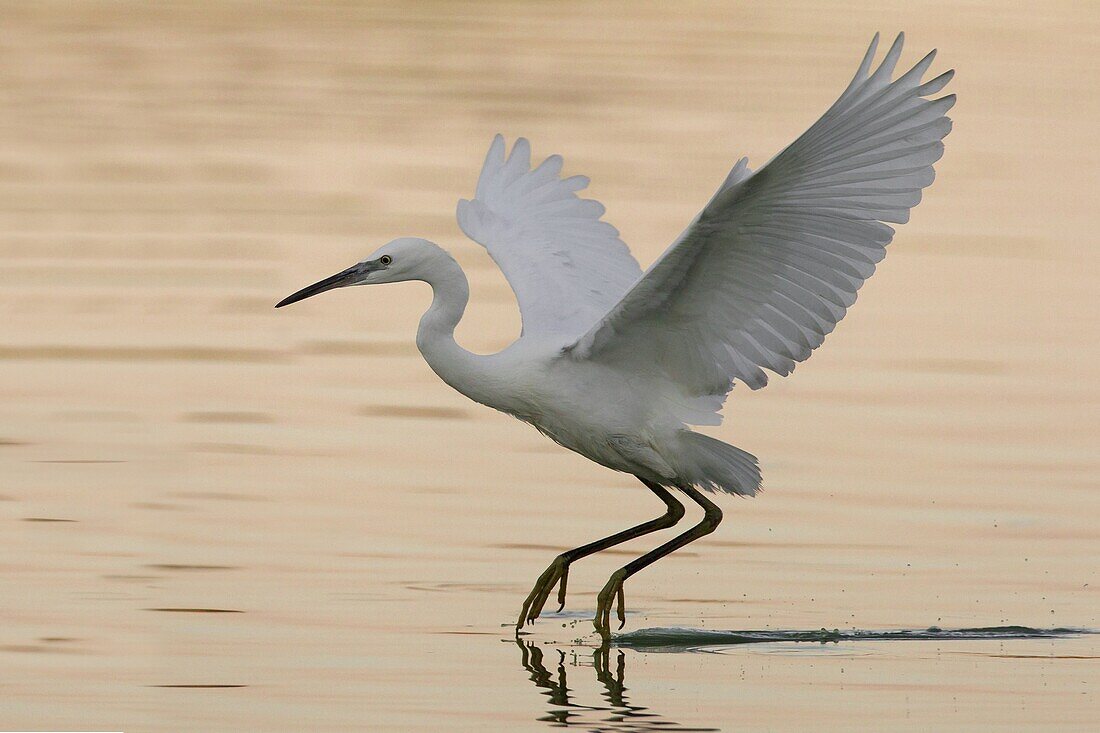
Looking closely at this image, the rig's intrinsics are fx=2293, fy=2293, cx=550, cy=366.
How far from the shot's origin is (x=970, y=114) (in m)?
23.9

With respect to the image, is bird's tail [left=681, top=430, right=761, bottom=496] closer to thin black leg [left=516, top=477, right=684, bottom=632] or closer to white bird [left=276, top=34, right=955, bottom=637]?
white bird [left=276, top=34, right=955, bottom=637]

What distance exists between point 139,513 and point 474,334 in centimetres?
403

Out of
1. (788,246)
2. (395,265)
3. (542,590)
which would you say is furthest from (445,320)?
(788,246)

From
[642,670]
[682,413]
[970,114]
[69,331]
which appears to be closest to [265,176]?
[69,331]

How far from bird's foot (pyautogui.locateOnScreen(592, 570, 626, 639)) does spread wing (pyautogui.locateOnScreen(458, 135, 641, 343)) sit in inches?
52.9

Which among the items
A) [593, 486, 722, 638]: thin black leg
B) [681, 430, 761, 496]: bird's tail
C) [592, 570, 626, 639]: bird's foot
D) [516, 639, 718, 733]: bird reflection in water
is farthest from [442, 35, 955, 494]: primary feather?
[516, 639, 718, 733]: bird reflection in water

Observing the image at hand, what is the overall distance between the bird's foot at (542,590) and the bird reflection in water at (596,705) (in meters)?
0.25

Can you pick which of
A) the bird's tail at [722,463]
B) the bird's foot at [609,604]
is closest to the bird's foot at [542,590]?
the bird's foot at [609,604]

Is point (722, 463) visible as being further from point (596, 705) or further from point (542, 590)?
point (596, 705)

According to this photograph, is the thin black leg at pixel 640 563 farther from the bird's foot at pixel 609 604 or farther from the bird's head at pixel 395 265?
the bird's head at pixel 395 265

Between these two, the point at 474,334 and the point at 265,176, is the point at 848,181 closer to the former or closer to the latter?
the point at 474,334

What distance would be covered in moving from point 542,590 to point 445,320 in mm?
1265

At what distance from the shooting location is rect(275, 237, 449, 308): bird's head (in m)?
9.60

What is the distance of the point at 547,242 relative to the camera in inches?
444
